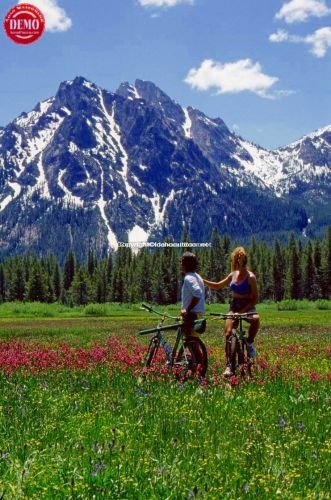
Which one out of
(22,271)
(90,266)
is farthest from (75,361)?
(90,266)

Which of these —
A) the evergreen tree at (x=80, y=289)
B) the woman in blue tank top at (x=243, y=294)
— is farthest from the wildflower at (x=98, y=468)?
the evergreen tree at (x=80, y=289)

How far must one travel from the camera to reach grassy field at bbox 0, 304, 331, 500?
A: 5.26 meters

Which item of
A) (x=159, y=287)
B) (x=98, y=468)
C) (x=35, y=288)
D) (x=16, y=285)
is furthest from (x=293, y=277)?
(x=98, y=468)

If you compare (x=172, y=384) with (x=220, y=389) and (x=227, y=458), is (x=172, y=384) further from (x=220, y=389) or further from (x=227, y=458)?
(x=227, y=458)

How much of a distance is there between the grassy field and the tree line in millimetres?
127463

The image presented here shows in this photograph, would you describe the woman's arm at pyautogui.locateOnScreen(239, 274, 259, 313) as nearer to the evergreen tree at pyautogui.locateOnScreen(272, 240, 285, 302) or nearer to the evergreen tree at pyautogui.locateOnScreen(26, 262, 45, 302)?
the evergreen tree at pyautogui.locateOnScreen(26, 262, 45, 302)

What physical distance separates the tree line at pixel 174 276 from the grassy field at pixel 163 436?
127463mm

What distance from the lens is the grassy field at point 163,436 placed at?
5.26 m

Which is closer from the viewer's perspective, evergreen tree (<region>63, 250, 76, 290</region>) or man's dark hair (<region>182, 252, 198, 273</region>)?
man's dark hair (<region>182, 252, 198, 273</region>)

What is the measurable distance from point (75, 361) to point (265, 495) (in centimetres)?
1117

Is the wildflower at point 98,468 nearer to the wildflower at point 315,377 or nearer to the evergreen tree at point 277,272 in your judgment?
the wildflower at point 315,377

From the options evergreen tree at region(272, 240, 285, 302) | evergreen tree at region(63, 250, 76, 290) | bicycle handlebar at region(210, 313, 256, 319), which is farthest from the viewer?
evergreen tree at region(63, 250, 76, 290)

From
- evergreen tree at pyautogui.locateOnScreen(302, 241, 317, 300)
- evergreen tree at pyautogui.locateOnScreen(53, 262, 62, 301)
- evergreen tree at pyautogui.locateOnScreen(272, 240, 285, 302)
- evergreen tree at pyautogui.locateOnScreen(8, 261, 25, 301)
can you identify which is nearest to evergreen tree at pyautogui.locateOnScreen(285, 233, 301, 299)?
evergreen tree at pyautogui.locateOnScreen(302, 241, 317, 300)

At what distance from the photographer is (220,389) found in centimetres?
1104
